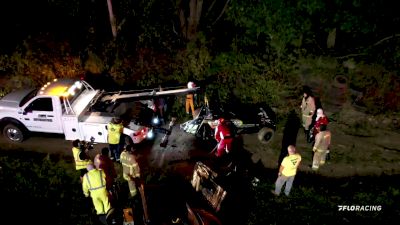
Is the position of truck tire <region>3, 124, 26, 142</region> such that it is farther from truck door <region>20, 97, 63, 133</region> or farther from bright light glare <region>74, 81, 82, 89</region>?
bright light glare <region>74, 81, 82, 89</region>

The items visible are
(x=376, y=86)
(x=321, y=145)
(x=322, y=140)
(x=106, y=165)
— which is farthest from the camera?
(x=376, y=86)

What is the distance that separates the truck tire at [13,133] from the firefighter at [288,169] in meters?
7.98

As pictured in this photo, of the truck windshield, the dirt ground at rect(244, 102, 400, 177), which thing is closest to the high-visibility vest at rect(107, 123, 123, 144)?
the truck windshield

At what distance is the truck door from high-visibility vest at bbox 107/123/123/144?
198 cm

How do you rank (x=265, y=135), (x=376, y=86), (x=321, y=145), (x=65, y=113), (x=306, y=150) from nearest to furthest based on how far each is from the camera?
(x=321, y=145)
(x=65, y=113)
(x=265, y=135)
(x=306, y=150)
(x=376, y=86)

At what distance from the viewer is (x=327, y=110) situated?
14.1m

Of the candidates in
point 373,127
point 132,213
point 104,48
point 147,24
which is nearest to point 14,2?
point 104,48

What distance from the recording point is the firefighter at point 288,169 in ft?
31.0

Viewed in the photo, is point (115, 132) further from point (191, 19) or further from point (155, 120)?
point (191, 19)

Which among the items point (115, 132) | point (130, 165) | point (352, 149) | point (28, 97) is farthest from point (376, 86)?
point (28, 97)

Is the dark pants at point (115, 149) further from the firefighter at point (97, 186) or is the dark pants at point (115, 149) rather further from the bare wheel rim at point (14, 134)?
the bare wheel rim at point (14, 134)

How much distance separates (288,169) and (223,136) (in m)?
2.28

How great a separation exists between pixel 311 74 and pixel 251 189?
6613 mm

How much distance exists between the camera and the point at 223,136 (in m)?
11.2
